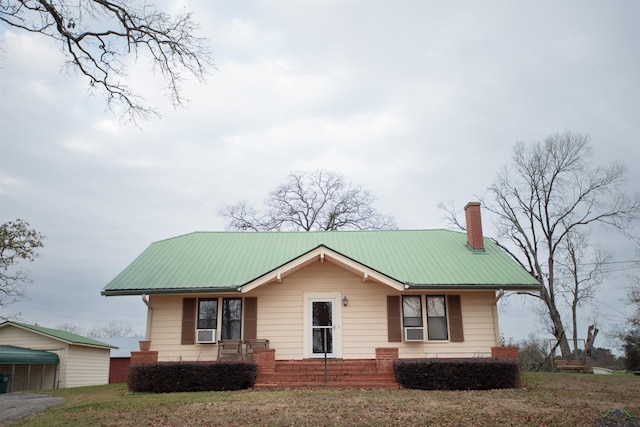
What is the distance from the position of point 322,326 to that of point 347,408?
6.48 metres

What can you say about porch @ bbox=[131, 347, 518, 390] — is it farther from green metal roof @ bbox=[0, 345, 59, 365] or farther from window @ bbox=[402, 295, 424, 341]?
green metal roof @ bbox=[0, 345, 59, 365]

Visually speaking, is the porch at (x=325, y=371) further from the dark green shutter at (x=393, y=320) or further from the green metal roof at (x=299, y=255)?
the green metal roof at (x=299, y=255)

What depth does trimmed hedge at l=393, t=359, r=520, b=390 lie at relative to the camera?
14.0m

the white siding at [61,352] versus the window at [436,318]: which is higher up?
the window at [436,318]

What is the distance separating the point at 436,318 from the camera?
17312mm

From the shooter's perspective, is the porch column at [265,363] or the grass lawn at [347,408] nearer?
the grass lawn at [347,408]

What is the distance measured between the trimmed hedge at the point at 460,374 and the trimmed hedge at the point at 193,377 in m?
4.32

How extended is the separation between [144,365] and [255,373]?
3.01m

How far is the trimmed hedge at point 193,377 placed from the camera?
14.3m

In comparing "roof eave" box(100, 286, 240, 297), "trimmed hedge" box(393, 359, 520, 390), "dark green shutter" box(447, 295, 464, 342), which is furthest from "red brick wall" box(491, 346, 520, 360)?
"roof eave" box(100, 286, 240, 297)

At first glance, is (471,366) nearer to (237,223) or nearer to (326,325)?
(326,325)

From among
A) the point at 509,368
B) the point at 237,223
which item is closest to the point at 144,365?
the point at 509,368

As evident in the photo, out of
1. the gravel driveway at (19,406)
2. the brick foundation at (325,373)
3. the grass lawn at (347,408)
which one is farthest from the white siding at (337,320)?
the gravel driveway at (19,406)

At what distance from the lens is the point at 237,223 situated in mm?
37344
